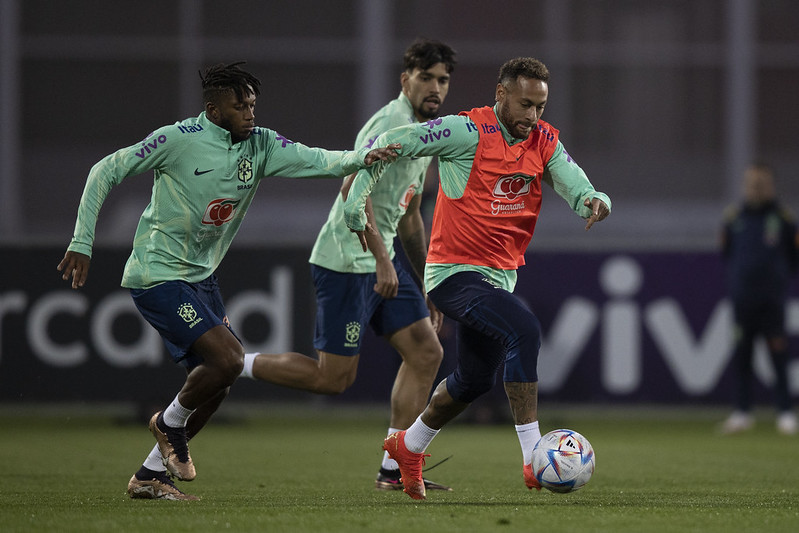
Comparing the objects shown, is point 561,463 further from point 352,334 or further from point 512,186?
point 352,334

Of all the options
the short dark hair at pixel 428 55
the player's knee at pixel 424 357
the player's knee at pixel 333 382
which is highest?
the short dark hair at pixel 428 55

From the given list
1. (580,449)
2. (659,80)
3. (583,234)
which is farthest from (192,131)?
(659,80)

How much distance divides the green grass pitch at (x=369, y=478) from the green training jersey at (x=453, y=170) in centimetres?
107

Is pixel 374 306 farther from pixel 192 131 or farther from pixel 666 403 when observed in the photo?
pixel 666 403

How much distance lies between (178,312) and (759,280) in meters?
6.95

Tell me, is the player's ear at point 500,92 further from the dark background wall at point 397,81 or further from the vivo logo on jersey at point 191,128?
the dark background wall at point 397,81

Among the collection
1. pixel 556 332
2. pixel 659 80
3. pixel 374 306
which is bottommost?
pixel 556 332

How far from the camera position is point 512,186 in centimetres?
594

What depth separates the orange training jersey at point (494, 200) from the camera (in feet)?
19.4

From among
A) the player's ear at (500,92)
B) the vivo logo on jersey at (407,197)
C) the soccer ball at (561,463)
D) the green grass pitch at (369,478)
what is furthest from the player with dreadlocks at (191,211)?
the soccer ball at (561,463)

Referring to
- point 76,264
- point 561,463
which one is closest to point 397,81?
point 76,264

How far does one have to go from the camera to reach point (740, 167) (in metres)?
21.1

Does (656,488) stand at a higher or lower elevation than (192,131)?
lower

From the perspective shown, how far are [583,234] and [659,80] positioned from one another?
5523 mm
